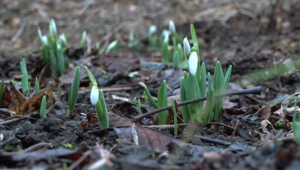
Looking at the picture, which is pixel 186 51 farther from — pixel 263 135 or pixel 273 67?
pixel 273 67

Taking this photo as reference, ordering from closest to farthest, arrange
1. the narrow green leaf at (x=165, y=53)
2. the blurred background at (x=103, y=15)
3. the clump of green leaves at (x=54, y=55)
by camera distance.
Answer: the clump of green leaves at (x=54, y=55)
the narrow green leaf at (x=165, y=53)
the blurred background at (x=103, y=15)

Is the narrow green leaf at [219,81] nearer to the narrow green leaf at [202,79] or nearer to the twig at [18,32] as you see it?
the narrow green leaf at [202,79]

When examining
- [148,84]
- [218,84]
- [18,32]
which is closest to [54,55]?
[148,84]

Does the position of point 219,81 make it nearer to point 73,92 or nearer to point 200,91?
point 200,91

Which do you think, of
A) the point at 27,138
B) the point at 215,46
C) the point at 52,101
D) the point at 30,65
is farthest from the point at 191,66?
the point at 215,46

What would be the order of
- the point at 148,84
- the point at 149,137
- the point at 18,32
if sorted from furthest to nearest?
the point at 18,32 → the point at 148,84 → the point at 149,137

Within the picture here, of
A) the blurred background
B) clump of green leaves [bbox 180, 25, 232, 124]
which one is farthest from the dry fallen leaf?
the blurred background

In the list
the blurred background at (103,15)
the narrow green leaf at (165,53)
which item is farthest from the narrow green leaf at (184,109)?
the blurred background at (103,15)

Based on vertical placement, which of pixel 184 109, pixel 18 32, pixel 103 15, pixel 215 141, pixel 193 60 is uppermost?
pixel 103 15
